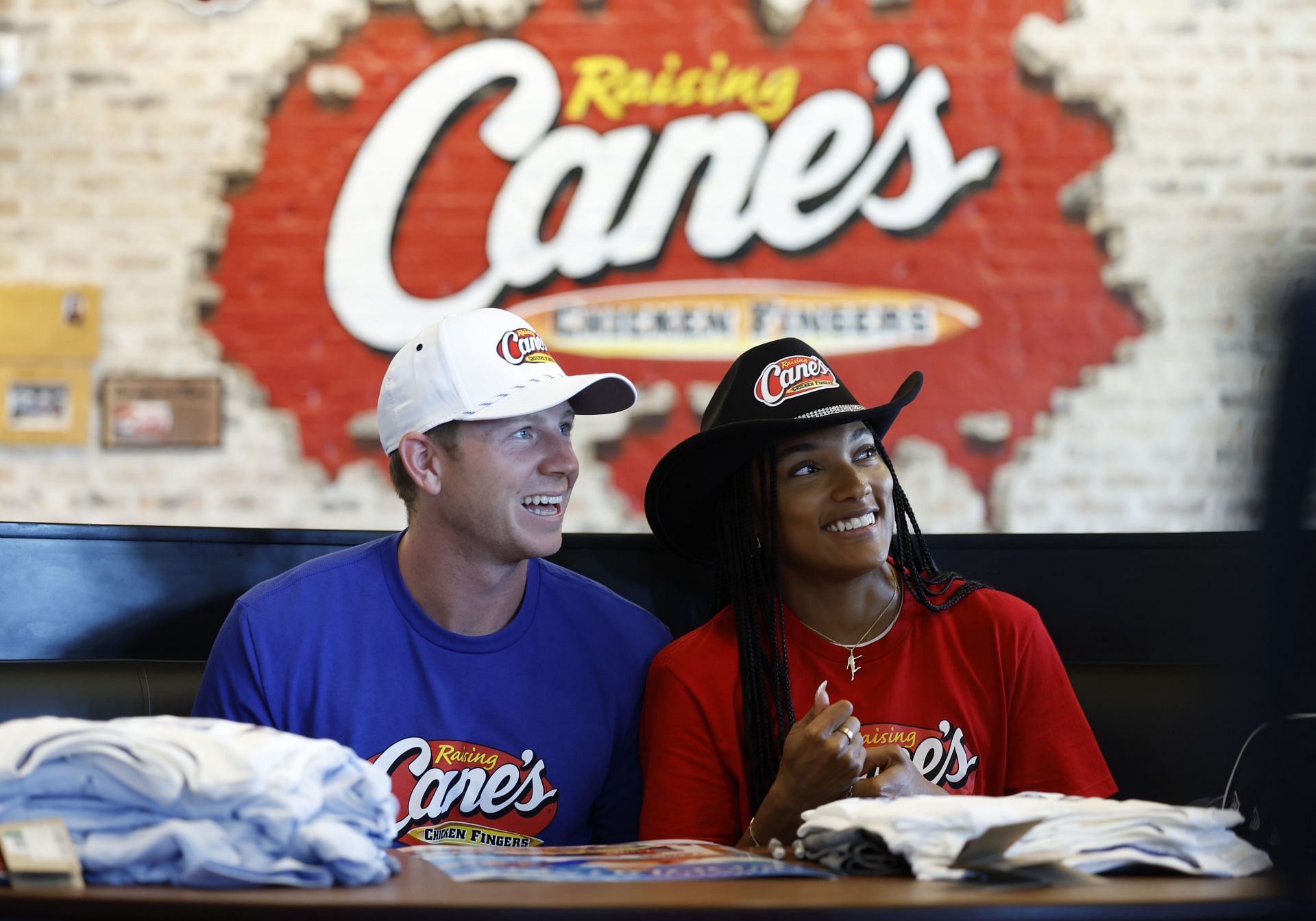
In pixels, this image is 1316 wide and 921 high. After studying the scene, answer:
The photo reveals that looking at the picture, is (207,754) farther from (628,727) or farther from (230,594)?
(230,594)

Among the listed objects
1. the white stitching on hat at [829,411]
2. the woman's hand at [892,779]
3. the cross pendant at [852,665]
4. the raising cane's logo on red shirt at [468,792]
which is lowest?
the raising cane's logo on red shirt at [468,792]

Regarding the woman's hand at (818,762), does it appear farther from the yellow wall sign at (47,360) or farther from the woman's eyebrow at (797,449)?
the yellow wall sign at (47,360)

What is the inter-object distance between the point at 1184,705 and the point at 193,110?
3.44 meters

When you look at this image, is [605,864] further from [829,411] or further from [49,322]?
[49,322]

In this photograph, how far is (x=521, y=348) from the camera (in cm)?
206

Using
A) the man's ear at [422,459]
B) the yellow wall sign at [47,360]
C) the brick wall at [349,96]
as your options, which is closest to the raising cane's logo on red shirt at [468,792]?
the man's ear at [422,459]

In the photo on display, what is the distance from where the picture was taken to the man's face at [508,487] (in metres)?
1.96

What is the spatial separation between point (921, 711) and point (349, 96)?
3.01 metres

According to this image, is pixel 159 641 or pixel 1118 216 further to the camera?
pixel 1118 216

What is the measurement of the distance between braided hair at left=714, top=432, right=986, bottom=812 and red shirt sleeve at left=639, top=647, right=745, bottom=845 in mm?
39

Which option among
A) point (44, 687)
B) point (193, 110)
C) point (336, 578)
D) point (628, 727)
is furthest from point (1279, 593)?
point (193, 110)

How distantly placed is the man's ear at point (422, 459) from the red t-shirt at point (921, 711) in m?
0.47

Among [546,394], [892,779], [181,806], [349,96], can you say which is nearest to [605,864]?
[181,806]

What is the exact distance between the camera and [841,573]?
1915 millimetres
